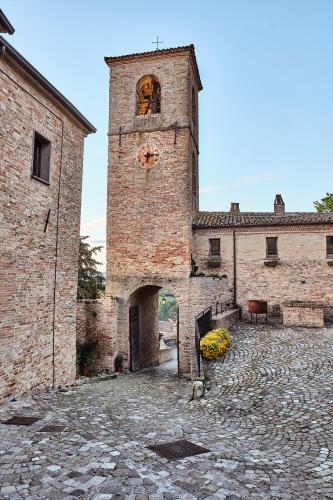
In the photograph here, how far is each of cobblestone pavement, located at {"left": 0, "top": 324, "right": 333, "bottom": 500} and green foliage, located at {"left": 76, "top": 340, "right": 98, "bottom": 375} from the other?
3223mm

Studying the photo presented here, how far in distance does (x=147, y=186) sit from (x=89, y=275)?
7542 millimetres

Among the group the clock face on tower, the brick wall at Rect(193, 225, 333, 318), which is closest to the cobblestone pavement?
the brick wall at Rect(193, 225, 333, 318)

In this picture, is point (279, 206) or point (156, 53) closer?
point (156, 53)

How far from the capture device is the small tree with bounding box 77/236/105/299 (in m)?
20.5

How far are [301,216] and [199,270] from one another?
6.82m

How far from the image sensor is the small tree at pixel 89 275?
20.5 metres

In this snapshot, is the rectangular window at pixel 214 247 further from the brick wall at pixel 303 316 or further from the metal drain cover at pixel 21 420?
the metal drain cover at pixel 21 420

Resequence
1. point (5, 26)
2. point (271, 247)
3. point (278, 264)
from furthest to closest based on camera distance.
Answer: point (271, 247) → point (278, 264) → point (5, 26)

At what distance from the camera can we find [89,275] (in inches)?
835

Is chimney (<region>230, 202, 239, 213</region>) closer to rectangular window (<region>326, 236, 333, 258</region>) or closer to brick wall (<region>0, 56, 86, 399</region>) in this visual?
rectangular window (<region>326, 236, 333, 258</region>)

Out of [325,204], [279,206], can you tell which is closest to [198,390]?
[279,206]

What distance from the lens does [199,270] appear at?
19625 millimetres

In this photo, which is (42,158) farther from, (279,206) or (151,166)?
(279,206)

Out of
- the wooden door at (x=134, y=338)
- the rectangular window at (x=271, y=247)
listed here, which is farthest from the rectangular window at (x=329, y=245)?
the wooden door at (x=134, y=338)
